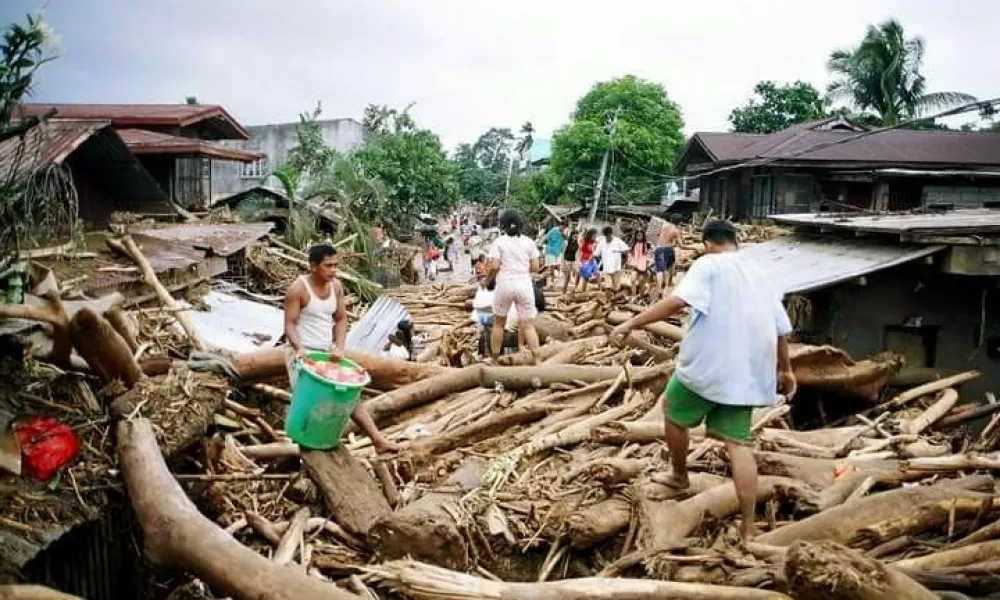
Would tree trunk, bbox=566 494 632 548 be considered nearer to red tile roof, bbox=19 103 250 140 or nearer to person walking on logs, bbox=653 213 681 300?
person walking on logs, bbox=653 213 681 300

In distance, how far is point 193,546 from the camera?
4.15 metres

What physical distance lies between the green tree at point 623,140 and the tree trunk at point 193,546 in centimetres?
2808

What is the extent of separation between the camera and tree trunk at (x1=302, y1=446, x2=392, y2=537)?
199 inches

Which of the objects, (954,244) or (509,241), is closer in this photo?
(954,244)

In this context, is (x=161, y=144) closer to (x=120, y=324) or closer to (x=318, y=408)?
(x=120, y=324)

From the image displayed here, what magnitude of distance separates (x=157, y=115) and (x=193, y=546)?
19.5 metres

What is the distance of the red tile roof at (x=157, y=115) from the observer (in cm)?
2091

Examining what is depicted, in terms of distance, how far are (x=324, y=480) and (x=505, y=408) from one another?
2245 millimetres

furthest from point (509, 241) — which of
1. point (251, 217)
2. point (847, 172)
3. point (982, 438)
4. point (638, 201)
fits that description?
point (638, 201)

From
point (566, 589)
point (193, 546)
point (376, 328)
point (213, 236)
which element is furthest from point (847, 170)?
point (193, 546)

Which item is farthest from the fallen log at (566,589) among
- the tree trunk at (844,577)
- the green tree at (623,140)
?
the green tree at (623,140)

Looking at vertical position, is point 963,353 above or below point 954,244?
below

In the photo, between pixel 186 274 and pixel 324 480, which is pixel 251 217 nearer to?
pixel 186 274

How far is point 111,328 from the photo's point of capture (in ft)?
18.9
